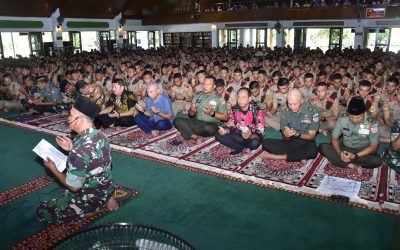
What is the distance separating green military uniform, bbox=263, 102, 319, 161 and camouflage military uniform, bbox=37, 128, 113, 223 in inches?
96.8

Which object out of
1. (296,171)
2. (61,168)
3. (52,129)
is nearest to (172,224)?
(61,168)

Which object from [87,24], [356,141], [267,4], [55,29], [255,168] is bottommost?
[255,168]

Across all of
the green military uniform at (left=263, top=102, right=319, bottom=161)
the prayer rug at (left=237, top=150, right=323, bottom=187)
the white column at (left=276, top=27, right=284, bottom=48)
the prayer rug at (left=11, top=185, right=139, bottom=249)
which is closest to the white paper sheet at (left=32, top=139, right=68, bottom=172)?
the prayer rug at (left=11, top=185, right=139, bottom=249)

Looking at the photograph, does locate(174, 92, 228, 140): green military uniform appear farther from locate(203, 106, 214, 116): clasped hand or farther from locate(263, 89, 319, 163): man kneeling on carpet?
locate(263, 89, 319, 163): man kneeling on carpet

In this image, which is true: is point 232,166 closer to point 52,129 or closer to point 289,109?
point 289,109

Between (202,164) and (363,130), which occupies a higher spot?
(363,130)

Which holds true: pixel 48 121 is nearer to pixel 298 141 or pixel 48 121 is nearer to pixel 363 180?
pixel 298 141

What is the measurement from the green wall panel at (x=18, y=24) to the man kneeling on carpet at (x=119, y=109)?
45.5ft

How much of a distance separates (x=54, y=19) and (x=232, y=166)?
18.4m

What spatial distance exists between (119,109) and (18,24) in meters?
14.6

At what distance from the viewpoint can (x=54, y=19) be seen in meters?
19.7

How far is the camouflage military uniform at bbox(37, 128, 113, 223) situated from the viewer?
9.70 feet

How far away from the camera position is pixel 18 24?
17844 millimetres

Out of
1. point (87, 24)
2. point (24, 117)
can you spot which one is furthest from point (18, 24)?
point (24, 117)
